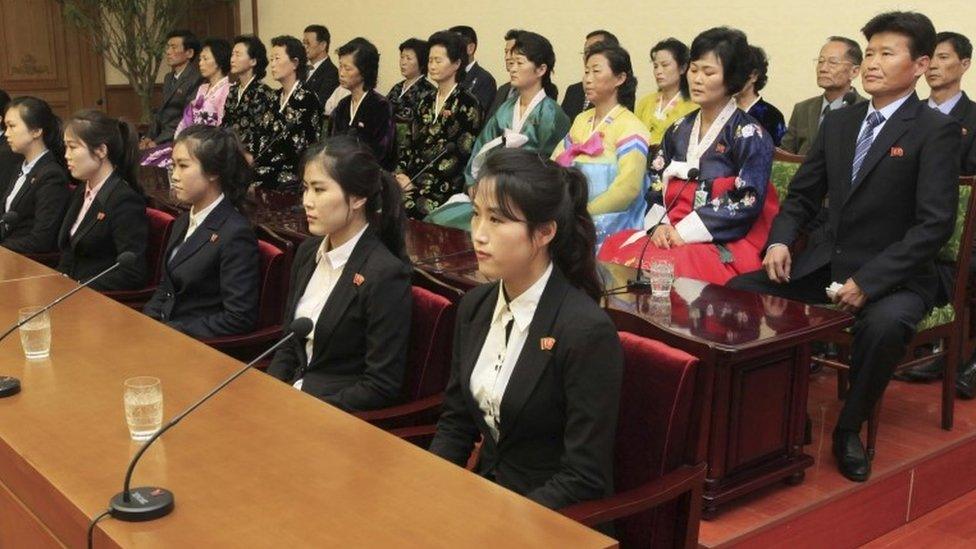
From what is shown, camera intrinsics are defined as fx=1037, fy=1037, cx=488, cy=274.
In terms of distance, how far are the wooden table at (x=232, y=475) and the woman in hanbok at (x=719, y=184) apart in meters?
1.58

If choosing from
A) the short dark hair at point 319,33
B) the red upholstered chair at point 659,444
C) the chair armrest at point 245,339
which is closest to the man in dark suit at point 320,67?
the short dark hair at point 319,33

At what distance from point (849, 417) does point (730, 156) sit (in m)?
0.95

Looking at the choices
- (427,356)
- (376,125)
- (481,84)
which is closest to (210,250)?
(427,356)

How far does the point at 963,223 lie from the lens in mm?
2957

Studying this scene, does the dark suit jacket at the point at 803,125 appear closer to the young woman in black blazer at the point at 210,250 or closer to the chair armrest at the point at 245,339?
the young woman in black blazer at the point at 210,250

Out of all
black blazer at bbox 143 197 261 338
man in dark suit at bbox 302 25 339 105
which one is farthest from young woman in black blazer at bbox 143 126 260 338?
man in dark suit at bbox 302 25 339 105

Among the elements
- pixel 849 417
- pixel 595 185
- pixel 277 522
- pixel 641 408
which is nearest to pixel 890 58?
pixel 849 417

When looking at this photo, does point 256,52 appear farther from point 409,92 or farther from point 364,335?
point 364,335

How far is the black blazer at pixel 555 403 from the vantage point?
173 centimetres

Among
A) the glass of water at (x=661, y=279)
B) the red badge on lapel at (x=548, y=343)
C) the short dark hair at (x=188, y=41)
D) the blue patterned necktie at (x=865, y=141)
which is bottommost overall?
the glass of water at (x=661, y=279)

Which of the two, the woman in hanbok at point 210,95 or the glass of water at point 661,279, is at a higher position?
the woman in hanbok at point 210,95

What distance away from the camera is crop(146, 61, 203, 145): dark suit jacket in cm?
697

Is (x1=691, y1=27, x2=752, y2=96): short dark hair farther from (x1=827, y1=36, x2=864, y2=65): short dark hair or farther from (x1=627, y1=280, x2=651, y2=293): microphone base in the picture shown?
(x1=827, y1=36, x2=864, y2=65): short dark hair

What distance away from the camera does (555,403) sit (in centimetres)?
180
